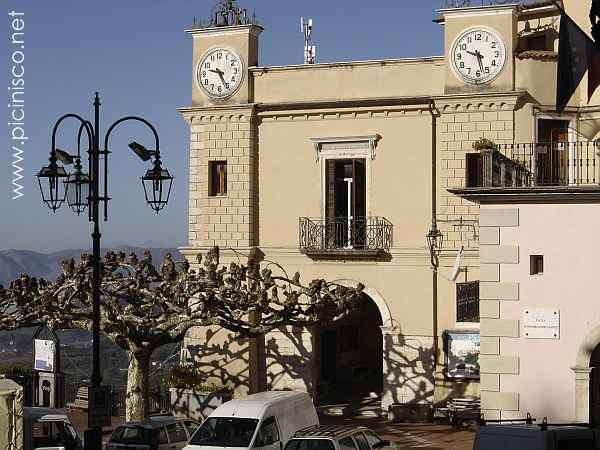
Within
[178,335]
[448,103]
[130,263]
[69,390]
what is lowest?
[69,390]

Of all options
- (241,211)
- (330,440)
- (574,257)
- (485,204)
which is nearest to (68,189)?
(330,440)

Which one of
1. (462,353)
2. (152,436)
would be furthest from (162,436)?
(462,353)

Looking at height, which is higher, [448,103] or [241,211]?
[448,103]

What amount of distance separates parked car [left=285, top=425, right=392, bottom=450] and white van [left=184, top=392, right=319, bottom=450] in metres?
1.01

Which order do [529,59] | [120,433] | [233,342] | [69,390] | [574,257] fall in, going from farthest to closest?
[69,390] < [233,342] < [529,59] < [120,433] < [574,257]

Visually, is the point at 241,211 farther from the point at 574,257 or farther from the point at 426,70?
the point at 574,257

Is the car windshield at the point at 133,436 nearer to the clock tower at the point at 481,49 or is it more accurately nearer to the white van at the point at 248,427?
the white van at the point at 248,427

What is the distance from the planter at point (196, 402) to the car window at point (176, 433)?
20.7 ft

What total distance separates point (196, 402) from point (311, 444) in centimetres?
1063

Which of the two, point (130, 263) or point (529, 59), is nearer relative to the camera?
point (130, 263)

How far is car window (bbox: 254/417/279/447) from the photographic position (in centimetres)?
2052

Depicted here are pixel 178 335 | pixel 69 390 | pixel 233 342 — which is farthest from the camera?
pixel 69 390

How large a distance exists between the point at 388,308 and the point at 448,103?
574 cm

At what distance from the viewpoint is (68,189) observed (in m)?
18.1
